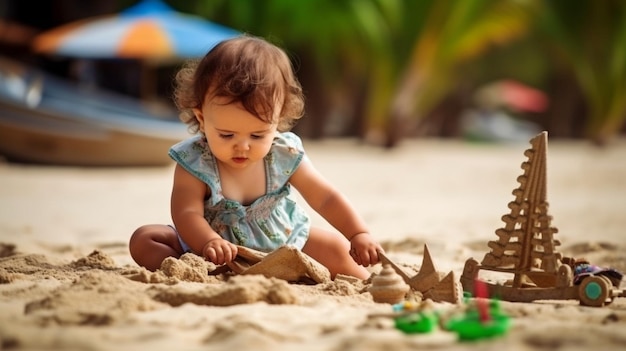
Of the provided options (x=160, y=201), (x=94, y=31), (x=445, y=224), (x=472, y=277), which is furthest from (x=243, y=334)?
(x=94, y=31)

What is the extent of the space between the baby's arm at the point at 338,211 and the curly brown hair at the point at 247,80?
27cm

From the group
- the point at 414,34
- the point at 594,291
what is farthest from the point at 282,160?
the point at 414,34

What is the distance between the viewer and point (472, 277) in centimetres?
298

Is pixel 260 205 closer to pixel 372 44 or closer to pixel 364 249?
pixel 364 249

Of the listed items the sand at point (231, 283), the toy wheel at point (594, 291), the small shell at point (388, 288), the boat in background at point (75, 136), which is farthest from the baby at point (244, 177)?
the boat in background at point (75, 136)

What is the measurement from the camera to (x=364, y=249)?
3227 millimetres

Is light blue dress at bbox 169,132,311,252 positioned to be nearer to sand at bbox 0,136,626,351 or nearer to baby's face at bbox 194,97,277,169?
baby's face at bbox 194,97,277,169

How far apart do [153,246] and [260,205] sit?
0.42m

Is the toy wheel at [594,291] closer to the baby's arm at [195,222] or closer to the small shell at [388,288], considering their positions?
the small shell at [388,288]

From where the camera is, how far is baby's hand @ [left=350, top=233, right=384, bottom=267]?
10.5 ft

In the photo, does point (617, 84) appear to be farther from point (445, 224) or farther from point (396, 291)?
point (396, 291)

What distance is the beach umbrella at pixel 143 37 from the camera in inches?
437

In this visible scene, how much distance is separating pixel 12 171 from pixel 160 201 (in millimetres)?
3083

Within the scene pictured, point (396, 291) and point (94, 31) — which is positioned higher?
point (94, 31)
